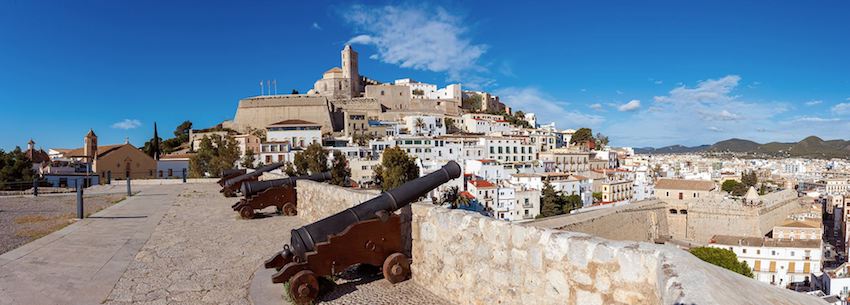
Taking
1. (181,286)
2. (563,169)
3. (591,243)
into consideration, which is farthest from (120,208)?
(563,169)

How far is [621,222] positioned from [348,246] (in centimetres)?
2830

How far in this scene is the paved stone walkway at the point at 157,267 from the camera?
13.5ft

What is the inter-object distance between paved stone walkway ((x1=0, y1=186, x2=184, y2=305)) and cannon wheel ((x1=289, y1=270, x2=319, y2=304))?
1610mm

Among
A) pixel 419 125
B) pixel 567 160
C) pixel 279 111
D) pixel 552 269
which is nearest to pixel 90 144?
pixel 279 111

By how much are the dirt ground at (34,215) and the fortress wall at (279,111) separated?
2261 inches

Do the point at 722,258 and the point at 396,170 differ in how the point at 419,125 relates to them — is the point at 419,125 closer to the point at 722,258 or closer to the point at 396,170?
the point at 396,170

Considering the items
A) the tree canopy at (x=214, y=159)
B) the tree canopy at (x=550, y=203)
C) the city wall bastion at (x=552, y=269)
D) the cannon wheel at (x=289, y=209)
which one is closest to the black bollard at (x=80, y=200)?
the cannon wheel at (x=289, y=209)

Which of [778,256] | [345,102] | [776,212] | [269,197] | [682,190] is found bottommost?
[778,256]

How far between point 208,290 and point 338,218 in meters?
1.38

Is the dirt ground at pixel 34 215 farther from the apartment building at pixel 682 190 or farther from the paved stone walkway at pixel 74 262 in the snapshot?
the apartment building at pixel 682 190

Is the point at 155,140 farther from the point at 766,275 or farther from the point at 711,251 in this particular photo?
the point at 766,275

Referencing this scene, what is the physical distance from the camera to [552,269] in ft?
9.90

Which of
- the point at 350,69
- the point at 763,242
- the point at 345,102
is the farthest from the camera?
the point at 350,69

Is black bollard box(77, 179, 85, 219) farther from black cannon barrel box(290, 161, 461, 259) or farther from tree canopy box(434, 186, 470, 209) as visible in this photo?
Result: tree canopy box(434, 186, 470, 209)
